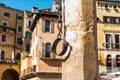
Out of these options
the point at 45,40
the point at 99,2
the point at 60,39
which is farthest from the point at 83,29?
the point at 99,2

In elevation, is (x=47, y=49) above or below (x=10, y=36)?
below

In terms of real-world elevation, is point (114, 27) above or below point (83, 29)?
above

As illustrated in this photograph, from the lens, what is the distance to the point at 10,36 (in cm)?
5344

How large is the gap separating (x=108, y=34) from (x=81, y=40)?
116ft

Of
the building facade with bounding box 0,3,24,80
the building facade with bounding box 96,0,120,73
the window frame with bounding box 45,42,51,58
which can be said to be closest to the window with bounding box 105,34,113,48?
the building facade with bounding box 96,0,120,73

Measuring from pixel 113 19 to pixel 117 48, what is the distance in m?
4.12

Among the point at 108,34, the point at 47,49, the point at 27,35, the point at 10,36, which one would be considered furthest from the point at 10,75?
the point at 47,49

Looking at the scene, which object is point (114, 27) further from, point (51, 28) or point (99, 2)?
point (51, 28)

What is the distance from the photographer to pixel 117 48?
38031 millimetres

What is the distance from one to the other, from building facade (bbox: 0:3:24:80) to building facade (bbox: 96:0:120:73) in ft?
53.3

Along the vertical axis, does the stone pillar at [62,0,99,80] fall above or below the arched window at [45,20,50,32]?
below

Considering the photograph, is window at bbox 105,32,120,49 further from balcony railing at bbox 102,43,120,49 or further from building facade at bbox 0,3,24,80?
building facade at bbox 0,3,24,80

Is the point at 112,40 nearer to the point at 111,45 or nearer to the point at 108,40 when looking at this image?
the point at 108,40

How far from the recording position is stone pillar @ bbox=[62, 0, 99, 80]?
376 centimetres
